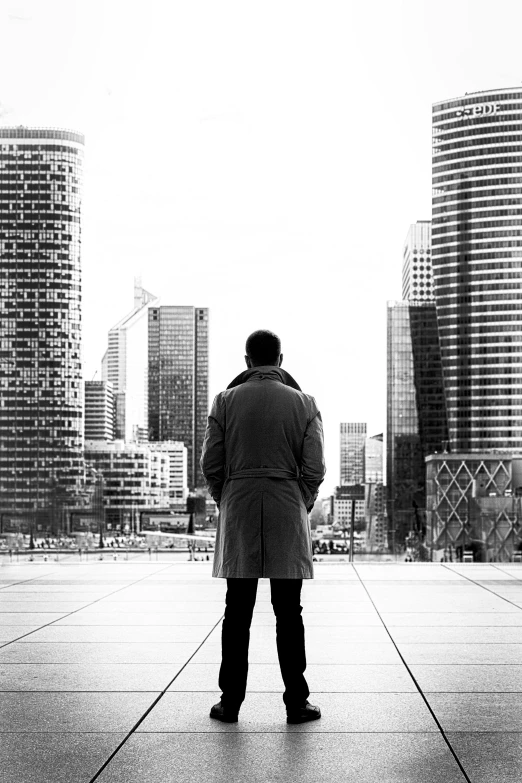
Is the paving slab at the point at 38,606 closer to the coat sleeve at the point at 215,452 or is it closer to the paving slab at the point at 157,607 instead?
the paving slab at the point at 157,607

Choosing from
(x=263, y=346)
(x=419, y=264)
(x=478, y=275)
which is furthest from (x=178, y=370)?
(x=263, y=346)

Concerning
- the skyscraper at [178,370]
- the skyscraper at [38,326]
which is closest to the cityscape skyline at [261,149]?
the skyscraper at [38,326]

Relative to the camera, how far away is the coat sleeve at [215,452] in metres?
4.29

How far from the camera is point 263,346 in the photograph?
4.43m

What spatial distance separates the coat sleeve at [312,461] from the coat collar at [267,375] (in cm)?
26

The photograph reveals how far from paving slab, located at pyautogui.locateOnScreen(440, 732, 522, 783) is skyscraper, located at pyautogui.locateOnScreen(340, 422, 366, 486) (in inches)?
5042

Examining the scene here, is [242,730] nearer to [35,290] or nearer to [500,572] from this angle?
[500,572]

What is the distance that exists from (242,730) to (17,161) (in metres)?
126

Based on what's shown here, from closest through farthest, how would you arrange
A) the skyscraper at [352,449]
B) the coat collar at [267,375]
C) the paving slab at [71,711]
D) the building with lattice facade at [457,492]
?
the paving slab at [71,711], the coat collar at [267,375], the building with lattice facade at [457,492], the skyscraper at [352,449]

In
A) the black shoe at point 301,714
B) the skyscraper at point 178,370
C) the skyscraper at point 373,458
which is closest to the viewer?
the black shoe at point 301,714

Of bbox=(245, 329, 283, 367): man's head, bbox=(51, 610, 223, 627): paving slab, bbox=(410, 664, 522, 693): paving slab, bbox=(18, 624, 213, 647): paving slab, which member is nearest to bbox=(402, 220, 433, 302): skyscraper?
bbox=(51, 610, 223, 627): paving slab

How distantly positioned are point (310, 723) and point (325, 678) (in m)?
0.90

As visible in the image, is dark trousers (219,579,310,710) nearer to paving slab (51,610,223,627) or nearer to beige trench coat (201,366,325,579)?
beige trench coat (201,366,325,579)

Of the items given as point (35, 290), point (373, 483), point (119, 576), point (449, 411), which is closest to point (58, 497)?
point (35, 290)
